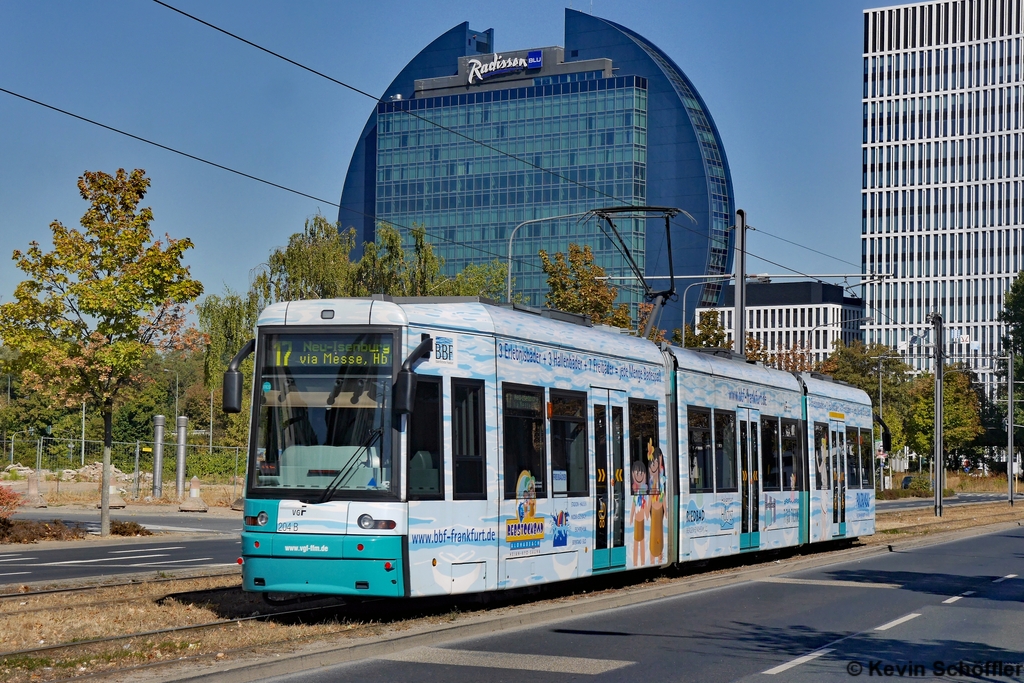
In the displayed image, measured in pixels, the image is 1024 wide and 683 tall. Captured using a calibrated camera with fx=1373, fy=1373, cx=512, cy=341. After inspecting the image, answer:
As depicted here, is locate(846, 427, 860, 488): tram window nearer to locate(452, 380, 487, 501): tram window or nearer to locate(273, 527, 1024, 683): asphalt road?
locate(273, 527, 1024, 683): asphalt road

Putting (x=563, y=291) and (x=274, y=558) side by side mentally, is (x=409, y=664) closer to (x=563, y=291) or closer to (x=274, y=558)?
(x=274, y=558)

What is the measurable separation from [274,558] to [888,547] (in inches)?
709

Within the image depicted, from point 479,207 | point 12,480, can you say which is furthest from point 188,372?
point 12,480

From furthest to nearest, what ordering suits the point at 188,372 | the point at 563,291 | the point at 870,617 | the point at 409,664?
the point at 188,372, the point at 563,291, the point at 870,617, the point at 409,664

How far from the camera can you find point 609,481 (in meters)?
17.3

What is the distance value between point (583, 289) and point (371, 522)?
36684 mm

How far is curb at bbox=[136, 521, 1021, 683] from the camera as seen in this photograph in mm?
10305

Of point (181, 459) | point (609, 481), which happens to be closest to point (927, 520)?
point (181, 459)

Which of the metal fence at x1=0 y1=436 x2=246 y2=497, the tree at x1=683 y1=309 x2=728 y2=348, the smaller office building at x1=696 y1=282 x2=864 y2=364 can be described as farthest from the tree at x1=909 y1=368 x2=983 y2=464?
the smaller office building at x1=696 y1=282 x2=864 y2=364

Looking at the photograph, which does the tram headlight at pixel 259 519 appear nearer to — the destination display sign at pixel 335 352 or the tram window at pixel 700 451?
the destination display sign at pixel 335 352

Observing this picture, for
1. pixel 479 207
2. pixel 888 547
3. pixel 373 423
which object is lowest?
pixel 888 547

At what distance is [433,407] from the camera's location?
1407 cm

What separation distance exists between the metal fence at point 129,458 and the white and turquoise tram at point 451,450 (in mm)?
34411

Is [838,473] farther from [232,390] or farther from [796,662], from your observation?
[232,390]
